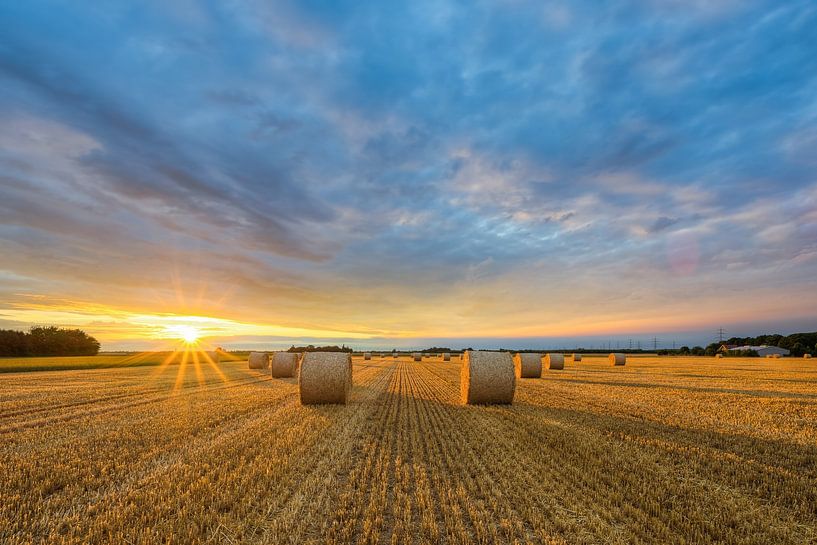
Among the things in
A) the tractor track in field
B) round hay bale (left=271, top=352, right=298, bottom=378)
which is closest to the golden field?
the tractor track in field

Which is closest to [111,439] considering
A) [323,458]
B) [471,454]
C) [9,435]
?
[9,435]

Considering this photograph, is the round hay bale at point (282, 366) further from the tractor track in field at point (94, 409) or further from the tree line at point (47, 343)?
the tree line at point (47, 343)

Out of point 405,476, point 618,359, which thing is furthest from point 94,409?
point 618,359

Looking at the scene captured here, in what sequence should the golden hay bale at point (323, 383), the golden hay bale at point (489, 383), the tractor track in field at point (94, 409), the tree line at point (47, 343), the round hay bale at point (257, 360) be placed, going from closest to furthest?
the tractor track in field at point (94, 409), the golden hay bale at point (323, 383), the golden hay bale at point (489, 383), the round hay bale at point (257, 360), the tree line at point (47, 343)

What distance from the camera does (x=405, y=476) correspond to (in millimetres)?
6082

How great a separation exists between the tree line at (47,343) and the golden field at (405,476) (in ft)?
218

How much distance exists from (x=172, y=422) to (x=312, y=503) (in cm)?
658

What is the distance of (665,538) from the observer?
4.36 m

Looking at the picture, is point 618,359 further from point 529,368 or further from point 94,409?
point 94,409

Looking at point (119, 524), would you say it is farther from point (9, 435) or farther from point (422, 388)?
point (422, 388)

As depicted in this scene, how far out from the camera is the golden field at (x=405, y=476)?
14.6ft

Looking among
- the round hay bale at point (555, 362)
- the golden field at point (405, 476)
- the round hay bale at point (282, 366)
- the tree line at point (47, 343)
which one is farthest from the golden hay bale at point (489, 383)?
the tree line at point (47, 343)

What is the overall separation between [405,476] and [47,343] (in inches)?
3134

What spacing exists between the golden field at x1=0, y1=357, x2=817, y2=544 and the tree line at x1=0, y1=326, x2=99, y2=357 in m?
66.5
